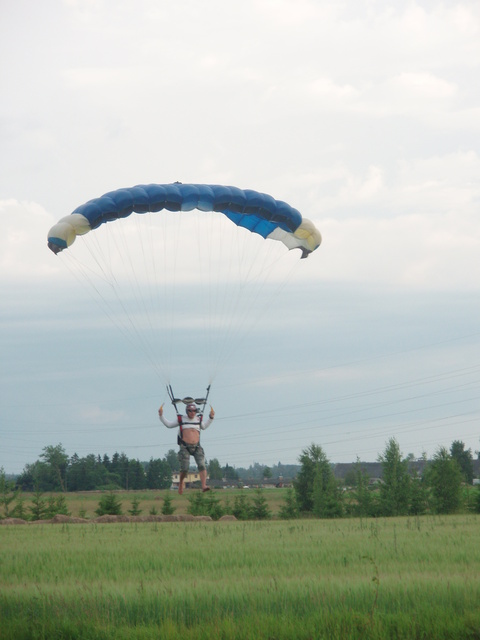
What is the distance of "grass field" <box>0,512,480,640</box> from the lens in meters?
10.7

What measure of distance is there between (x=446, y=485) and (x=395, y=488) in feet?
12.0

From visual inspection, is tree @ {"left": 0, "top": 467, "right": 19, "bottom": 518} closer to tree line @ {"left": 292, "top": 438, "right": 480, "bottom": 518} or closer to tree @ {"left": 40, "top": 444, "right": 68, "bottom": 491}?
tree line @ {"left": 292, "top": 438, "right": 480, "bottom": 518}

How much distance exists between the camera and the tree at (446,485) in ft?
173

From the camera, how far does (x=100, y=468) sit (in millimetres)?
133375

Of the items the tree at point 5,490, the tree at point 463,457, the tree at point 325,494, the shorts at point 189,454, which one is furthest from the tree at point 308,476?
the tree at point 463,457

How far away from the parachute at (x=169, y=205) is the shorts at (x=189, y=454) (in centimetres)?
605

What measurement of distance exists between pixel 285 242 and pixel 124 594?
13.9m

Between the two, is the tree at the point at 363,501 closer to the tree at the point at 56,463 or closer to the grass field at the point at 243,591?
the grass field at the point at 243,591

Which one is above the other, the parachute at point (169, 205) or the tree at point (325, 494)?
the parachute at point (169, 205)

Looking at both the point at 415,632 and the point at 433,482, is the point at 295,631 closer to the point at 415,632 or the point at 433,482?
the point at 415,632

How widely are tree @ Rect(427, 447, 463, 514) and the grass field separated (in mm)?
35719

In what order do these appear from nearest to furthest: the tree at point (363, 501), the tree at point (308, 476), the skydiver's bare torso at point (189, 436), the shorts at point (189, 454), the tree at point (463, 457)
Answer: the skydiver's bare torso at point (189, 436)
the shorts at point (189, 454)
the tree at point (363, 501)
the tree at point (308, 476)
the tree at point (463, 457)

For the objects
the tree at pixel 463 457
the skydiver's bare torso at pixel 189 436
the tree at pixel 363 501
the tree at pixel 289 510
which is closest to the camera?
the skydiver's bare torso at pixel 189 436

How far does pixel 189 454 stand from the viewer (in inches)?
836
